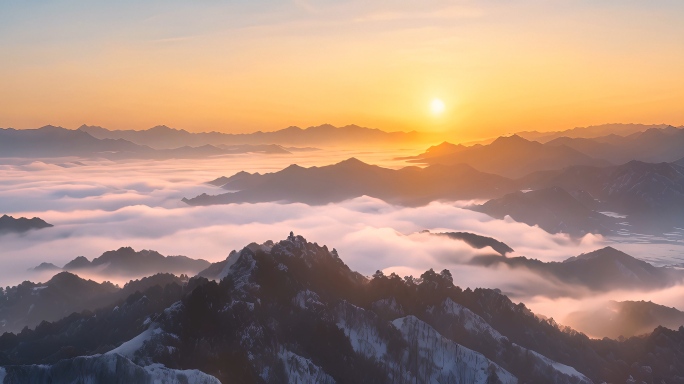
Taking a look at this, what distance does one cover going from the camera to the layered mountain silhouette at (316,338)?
137 meters

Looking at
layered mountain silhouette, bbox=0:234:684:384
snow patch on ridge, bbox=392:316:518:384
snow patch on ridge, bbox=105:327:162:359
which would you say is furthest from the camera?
snow patch on ridge, bbox=392:316:518:384

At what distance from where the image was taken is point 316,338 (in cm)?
15362

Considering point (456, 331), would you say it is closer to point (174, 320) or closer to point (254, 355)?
point (254, 355)

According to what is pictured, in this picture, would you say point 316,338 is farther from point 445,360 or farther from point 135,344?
point 135,344

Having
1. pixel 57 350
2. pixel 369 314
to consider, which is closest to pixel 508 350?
pixel 369 314

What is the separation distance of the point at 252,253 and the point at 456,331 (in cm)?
6376

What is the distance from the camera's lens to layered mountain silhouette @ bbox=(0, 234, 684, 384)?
A: 137 meters

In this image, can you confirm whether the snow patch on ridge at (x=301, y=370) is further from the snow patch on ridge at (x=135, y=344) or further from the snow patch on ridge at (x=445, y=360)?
the snow patch on ridge at (x=135, y=344)

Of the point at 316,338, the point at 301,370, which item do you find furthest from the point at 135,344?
the point at 316,338

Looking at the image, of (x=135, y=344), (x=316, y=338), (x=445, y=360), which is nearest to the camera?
(x=135, y=344)

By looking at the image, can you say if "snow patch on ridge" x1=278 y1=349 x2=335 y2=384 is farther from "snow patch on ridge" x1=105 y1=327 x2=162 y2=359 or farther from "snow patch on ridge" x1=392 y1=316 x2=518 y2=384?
"snow patch on ridge" x1=105 y1=327 x2=162 y2=359

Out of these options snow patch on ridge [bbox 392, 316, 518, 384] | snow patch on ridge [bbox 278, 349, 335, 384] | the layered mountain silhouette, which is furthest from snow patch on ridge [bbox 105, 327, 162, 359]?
snow patch on ridge [bbox 392, 316, 518, 384]

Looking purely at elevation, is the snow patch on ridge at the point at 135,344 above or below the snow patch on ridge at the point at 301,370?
above

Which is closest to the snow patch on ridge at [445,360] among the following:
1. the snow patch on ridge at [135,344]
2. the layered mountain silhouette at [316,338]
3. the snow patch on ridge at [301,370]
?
the layered mountain silhouette at [316,338]
